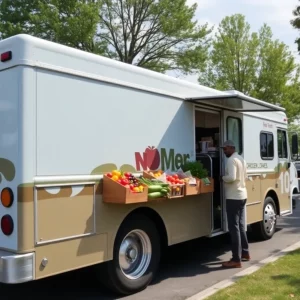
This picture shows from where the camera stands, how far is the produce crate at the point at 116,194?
195 inches

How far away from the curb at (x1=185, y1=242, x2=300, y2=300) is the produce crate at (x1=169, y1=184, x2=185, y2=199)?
123cm

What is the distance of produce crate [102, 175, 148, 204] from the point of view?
4949 mm

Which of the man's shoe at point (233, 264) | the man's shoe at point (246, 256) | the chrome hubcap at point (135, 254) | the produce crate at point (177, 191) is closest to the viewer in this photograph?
the chrome hubcap at point (135, 254)

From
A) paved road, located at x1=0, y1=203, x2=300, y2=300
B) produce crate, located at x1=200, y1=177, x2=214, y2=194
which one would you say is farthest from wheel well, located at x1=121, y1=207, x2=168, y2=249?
produce crate, located at x1=200, y1=177, x2=214, y2=194

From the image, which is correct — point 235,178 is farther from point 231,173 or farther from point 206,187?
point 206,187

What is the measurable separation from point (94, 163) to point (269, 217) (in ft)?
16.5

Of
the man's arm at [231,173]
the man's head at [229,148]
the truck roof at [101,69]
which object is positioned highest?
the truck roof at [101,69]

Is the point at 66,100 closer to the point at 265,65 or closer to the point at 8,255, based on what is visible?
the point at 8,255

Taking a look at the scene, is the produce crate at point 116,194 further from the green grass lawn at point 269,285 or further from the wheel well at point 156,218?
the green grass lawn at point 269,285

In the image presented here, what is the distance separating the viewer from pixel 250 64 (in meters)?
24.5

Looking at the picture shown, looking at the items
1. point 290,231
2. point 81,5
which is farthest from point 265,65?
point 290,231

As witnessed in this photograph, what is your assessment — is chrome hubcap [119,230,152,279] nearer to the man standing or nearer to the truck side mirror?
the man standing

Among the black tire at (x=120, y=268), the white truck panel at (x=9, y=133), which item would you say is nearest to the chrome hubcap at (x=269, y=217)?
the black tire at (x=120, y=268)

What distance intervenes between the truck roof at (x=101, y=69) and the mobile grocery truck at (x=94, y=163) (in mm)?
13
